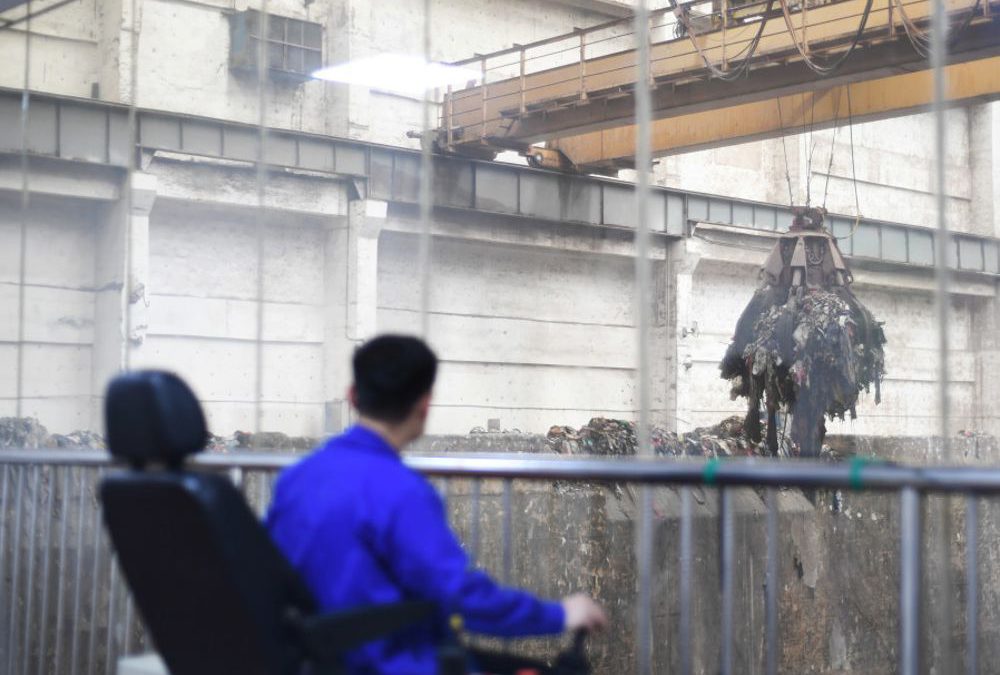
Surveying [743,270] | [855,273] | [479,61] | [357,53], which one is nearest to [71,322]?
[357,53]

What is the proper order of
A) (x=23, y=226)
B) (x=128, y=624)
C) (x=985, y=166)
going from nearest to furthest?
(x=128, y=624)
(x=985, y=166)
(x=23, y=226)

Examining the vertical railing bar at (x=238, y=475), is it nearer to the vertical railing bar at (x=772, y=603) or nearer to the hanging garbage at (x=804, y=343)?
the vertical railing bar at (x=772, y=603)

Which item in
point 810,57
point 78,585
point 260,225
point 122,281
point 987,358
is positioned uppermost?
point 810,57

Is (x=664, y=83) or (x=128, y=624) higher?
(x=664, y=83)

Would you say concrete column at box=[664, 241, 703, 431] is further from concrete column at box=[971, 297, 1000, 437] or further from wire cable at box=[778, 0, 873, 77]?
concrete column at box=[971, 297, 1000, 437]

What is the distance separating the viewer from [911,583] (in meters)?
2.76

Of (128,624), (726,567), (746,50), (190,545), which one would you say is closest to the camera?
(190,545)

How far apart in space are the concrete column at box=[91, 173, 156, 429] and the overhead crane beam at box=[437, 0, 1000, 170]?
3.56 m

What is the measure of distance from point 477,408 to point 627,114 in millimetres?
2935

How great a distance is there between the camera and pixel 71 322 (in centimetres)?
1485

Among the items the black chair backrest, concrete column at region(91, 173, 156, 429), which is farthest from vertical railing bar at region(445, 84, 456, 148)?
the black chair backrest

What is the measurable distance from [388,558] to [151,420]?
1.61ft

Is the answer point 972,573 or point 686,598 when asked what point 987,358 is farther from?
point 972,573

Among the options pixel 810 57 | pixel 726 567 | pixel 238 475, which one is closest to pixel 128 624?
pixel 238 475
